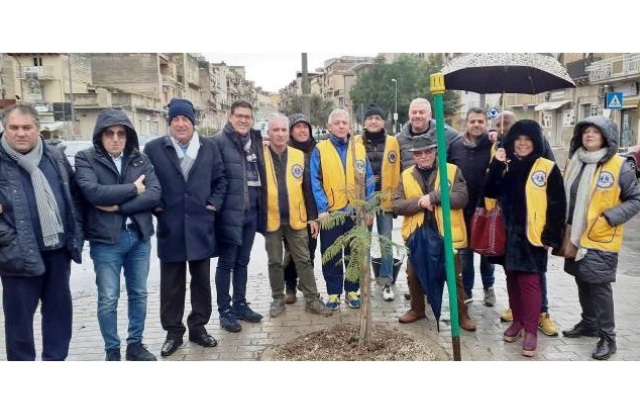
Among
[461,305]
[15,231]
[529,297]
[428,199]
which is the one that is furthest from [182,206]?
[529,297]

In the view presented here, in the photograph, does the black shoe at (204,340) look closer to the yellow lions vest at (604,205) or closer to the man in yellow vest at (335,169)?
the man in yellow vest at (335,169)

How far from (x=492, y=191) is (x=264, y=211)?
203 cm

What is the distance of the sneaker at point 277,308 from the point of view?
16.4 feet

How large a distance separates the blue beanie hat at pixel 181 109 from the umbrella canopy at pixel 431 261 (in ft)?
6.93

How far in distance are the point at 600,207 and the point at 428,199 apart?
1.28m

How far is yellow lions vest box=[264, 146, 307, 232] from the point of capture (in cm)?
479

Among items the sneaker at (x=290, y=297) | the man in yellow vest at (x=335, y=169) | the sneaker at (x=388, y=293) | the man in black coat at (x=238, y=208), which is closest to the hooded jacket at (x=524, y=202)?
the man in yellow vest at (x=335, y=169)

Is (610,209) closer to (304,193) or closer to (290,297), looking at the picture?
Result: (304,193)

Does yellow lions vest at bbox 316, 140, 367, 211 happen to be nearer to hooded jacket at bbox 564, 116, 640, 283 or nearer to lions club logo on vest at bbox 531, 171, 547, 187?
lions club logo on vest at bbox 531, 171, 547, 187

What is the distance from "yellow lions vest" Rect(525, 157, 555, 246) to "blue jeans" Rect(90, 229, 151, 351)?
9.77ft

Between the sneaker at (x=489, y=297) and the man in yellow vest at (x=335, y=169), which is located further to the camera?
the sneaker at (x=489, y=297)

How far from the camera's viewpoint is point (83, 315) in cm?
514

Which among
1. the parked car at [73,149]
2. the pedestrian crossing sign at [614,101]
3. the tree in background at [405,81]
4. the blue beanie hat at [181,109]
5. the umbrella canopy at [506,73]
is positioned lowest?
the parked car at [73,149]
